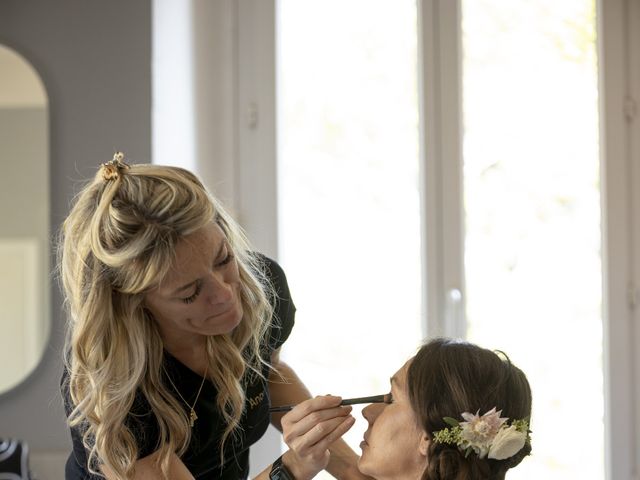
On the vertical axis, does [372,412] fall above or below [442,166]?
below

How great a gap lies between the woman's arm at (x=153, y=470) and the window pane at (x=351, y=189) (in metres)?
1.27

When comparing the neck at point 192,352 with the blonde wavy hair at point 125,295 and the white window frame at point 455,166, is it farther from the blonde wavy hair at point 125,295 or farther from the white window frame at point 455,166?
the white window frame at point 455,166

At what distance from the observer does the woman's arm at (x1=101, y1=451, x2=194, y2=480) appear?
152cm

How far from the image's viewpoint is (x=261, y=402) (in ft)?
5.73

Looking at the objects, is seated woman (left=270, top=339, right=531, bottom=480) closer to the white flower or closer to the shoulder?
the white flower

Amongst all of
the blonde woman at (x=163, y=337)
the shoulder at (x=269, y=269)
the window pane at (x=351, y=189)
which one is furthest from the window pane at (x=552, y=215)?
the blonde woman at (x=163, y=337)

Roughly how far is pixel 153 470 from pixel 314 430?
30 cm

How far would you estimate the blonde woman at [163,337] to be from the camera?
4.67 feet

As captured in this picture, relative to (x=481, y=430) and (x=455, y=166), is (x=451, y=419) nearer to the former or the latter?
(x=481, y=430)

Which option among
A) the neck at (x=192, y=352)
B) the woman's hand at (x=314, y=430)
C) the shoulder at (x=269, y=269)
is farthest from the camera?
the shoulder at (x=269, y=269)

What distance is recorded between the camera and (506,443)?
1.37 meters

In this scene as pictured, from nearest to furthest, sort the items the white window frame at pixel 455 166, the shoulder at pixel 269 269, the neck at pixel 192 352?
1. the neck at pixel 192 352
2. the shoulder at pixel 269 269
3. the white window frame at pixel 455 166

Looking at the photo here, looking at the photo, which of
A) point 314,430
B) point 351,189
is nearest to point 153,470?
point 314,430

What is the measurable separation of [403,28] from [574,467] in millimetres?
1522
